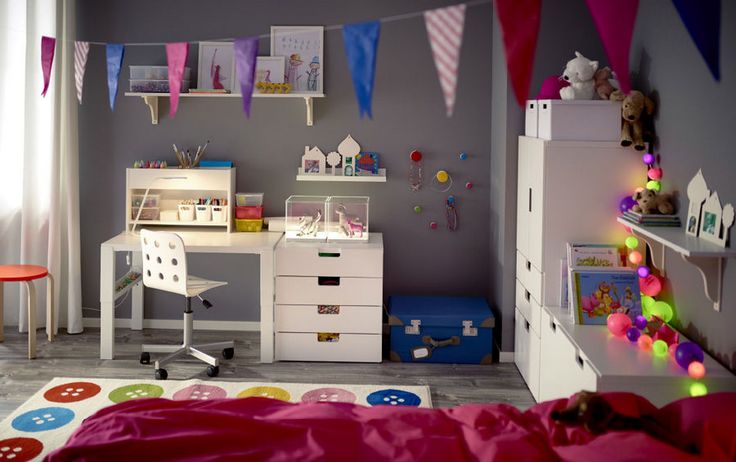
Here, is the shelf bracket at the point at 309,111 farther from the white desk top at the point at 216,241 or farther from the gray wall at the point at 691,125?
the gray wall at the point at 691,125

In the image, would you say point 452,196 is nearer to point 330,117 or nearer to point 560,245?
point 330,117

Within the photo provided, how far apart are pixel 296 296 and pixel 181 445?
2343mm

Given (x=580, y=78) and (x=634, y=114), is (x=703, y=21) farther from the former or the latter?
(x=580, y=78)

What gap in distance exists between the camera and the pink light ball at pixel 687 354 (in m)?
3.13

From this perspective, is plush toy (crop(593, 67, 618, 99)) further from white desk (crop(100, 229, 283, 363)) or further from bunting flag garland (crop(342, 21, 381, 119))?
white desk (crop(100, 229, 283, 363))

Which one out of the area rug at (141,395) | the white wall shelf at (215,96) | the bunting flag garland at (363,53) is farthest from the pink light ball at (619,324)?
the white wall shelf at (215,96)

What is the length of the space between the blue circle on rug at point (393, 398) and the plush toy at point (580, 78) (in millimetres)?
1624

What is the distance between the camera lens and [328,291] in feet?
15.9

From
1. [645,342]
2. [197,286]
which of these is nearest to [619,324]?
[645,342]

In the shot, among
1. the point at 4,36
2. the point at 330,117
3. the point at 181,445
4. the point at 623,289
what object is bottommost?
the point at 181,445

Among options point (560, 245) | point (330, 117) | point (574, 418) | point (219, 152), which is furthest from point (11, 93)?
point (574, 418)

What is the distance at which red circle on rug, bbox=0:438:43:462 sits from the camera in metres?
3.51

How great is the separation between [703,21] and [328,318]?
2919mm

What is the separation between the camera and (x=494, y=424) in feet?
8.78
